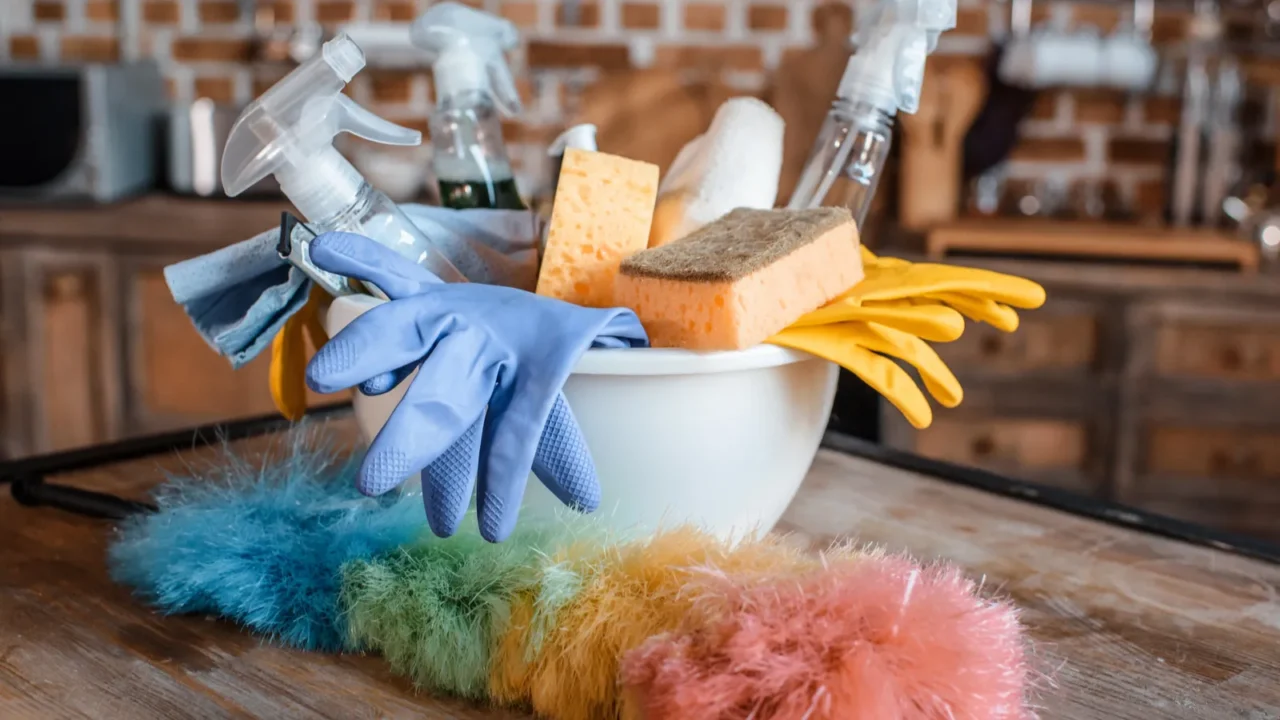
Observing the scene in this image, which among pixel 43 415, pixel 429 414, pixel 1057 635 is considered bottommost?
pixel 43 415

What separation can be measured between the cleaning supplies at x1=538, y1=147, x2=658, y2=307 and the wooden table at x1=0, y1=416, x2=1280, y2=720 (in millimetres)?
200

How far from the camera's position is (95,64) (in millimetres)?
2096

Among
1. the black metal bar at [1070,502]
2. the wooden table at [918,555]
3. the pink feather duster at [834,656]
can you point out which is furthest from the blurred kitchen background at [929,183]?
Answer: the pink feather duster at [834,656]

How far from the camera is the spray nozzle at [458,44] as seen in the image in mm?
686

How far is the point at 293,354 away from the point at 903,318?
0.37m

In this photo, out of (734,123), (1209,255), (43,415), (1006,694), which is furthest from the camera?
(43,415)

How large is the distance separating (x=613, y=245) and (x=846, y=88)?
0.56 ft

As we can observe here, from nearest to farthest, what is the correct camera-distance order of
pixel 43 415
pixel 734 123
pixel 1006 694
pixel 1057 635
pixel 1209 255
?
1. pixel 1006 694
2. pixel 1057 635
3. pixel 734 123
4. pixel 1209 255
5. pixel 43 415

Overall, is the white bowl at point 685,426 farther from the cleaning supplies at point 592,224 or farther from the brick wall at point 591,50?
the brick wall at point 591,50

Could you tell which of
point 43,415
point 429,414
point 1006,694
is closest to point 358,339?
point 429,414

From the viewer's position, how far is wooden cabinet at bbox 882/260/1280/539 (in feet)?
5.90

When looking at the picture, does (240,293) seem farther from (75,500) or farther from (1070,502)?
(1070,502)

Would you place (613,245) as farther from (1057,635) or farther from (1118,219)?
(1118,219)

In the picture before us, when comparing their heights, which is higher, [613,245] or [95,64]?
[95,64]
